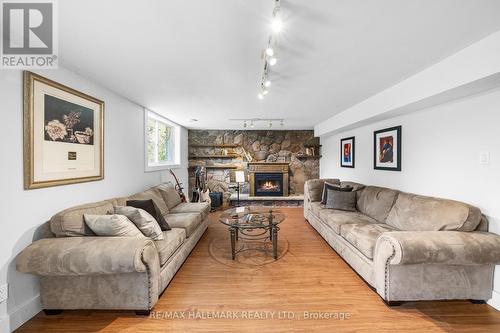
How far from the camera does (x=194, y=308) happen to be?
200cm

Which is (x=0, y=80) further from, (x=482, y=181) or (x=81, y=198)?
(x=482, y=181)

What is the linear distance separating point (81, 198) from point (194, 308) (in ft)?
5.75

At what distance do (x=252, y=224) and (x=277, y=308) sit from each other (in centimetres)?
118

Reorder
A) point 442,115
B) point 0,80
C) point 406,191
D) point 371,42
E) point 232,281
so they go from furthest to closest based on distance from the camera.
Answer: point 406,191 → point 442,115 → point 232,281 → point 371,42 → point 0,80

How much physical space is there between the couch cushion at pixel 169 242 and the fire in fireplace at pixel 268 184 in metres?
3.84

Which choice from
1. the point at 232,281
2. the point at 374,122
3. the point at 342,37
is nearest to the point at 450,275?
the point at 232,281

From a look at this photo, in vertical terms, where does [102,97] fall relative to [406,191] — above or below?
above

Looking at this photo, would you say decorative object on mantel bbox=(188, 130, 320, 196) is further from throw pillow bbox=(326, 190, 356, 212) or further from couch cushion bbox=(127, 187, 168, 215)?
couch cushion bbox=(127, 187, 168, 215)

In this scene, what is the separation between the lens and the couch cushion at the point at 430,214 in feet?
6.81

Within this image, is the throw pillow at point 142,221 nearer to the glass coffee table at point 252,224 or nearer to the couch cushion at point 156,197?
the couch cushion at point 156,197

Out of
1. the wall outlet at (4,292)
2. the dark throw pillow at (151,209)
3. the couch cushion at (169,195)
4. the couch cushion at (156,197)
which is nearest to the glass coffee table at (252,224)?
the dark throw pillow at (151,209)

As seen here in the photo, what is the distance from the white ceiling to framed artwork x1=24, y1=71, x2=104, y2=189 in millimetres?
340

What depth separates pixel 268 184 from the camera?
6512 mm

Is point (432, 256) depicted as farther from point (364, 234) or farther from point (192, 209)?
point (192, 209)
